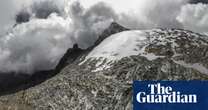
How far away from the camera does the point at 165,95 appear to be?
146ft

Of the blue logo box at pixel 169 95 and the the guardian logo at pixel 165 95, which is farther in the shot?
the the guardian logo at pixel 165 95

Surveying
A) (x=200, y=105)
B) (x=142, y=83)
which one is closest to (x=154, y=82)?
(x=142, y=83)

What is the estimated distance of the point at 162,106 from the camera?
44.5 metres

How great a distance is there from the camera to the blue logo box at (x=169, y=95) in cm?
4409

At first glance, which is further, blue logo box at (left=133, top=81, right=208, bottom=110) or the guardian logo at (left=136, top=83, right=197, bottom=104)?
the guardian logo at (left=136, top=83, right=197, bottom=104)

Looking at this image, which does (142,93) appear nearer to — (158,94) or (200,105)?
(158,94)

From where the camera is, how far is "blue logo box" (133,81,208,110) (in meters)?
44.1

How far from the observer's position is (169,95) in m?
44.5

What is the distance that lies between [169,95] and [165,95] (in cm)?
33

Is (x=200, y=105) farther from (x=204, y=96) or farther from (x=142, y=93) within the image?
(x=142, y=93)

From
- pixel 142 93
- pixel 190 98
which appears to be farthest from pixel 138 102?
pixel 190 98

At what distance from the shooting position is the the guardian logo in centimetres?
4438

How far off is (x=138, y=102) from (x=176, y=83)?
128 inches

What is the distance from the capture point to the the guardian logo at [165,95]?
146 feet
